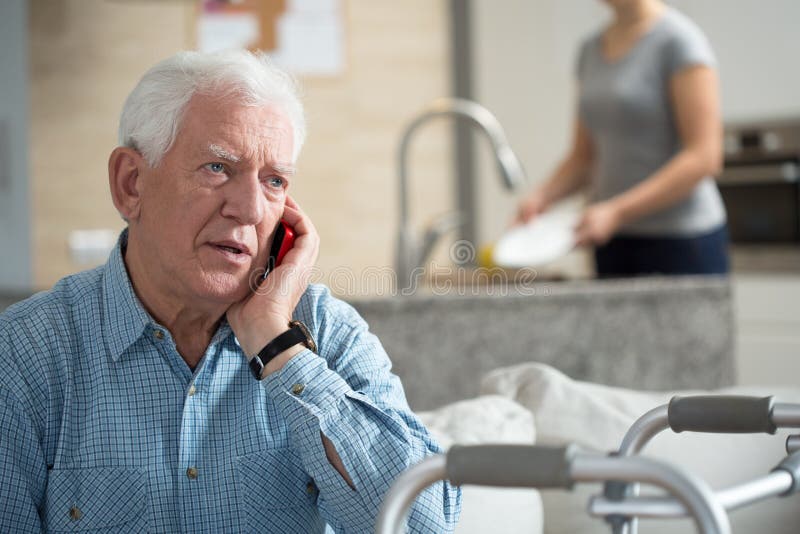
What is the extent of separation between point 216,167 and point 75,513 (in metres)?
0.42

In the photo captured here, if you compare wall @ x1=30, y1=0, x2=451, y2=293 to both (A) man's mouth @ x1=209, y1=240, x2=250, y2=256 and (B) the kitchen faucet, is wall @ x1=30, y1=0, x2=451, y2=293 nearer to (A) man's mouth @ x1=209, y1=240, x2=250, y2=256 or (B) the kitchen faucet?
(B) the kitchen faucet

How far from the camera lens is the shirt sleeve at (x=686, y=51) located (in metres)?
2.61

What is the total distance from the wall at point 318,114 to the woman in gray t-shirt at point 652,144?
1.61 metres

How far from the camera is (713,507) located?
67cm

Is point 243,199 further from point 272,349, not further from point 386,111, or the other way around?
point 386,111

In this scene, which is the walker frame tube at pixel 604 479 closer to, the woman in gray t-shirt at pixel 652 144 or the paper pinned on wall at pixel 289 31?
the woman in gray t-shirt at pixel 652 144

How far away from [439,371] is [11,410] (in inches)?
46.3

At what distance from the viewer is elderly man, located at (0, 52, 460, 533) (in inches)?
47.2

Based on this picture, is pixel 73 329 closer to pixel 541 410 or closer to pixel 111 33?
pixel 541 410

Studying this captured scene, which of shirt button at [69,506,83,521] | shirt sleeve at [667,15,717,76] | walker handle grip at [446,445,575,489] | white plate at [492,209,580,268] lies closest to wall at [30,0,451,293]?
white plate at [492,209,580,268]

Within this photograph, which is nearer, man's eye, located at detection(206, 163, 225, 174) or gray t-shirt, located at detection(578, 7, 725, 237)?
man's eye, located at detection(206, 163, 225, 174)

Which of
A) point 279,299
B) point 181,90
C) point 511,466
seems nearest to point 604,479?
point 511,466

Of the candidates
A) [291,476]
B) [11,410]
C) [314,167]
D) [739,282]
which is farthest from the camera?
[314,167]

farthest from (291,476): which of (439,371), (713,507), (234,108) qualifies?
(439,371)
